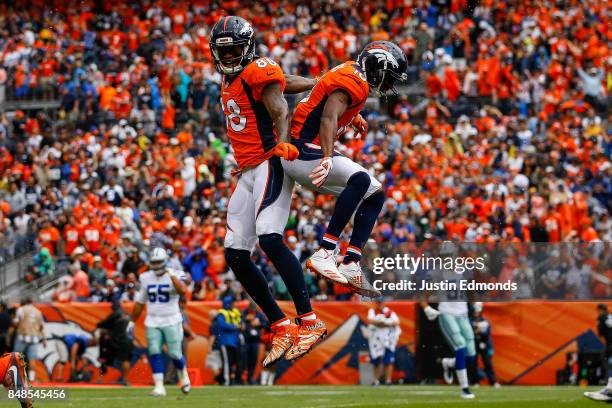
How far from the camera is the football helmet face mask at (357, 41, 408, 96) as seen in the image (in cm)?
958

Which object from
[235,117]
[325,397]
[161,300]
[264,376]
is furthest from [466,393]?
[235,117]

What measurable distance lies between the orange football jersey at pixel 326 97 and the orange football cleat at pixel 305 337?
4.34ft

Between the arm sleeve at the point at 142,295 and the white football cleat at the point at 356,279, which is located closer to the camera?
the white football cleat at the point at 356,279

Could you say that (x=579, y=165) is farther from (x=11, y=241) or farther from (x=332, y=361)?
(x=11, y=241)

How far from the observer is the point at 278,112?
9.20 metres

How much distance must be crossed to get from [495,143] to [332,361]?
5487mm

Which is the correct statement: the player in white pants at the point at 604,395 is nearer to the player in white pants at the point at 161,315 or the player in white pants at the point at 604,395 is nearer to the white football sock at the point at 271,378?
the player in white pants at the point at 161,315

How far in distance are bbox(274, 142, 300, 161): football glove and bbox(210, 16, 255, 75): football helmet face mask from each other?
2.37ft

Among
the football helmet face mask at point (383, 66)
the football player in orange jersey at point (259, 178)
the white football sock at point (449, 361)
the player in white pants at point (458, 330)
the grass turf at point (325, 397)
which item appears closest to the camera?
the football player in orange jersey at point (259, 178)

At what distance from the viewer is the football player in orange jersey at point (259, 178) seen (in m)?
9.26

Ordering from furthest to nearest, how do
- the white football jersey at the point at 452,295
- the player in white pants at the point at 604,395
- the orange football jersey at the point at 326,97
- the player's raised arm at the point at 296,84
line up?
the white football jersey at the point at 452,295 → the player in white pants at the point at 604,395 → the player's raised arm at the point at 296,84 → the orange football jersey at the point at 326,97

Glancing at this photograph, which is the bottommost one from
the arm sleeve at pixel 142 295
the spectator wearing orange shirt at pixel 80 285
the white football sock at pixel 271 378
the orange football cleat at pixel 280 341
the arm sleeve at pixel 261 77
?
the white football sock at pixel 271 378

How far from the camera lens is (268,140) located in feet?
31.1

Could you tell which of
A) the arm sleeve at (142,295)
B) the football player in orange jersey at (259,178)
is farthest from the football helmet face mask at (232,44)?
the arm sleeve at (142,295)
